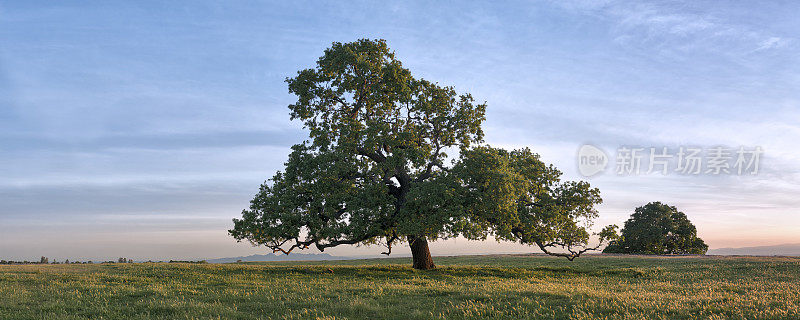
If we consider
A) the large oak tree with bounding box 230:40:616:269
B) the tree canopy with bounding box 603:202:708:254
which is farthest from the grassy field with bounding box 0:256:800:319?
the tree canopy with bounding box 603:202:708:254

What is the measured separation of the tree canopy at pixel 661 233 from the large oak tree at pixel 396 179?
42587mm

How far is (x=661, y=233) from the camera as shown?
220 feet

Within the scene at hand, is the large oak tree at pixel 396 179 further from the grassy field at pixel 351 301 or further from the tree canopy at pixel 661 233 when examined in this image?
the tree canopy at pixel 661 233

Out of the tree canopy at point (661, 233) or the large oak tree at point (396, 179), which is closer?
the large oak tree at point (396, 179)

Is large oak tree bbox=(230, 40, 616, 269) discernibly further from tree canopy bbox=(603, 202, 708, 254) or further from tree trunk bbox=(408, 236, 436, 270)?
tree canopy bbox=(603, 202, 708, 254)

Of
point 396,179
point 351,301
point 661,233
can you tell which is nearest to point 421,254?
point 396,179

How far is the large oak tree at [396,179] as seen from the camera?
27391mm

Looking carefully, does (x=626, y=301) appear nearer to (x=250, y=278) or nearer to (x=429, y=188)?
(x=429, y=188)

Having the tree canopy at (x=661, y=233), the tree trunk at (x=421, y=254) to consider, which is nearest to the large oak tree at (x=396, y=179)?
the tree trunk at (x=421, y=254)

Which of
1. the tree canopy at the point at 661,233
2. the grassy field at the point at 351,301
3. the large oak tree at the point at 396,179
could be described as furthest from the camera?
the tree canopy at the point at 661,233

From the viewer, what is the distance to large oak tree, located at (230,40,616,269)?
2739 centimetres

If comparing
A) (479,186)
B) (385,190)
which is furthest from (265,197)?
(479,186)

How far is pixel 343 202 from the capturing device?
29094 millimetres

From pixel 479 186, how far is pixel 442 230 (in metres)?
3.33
